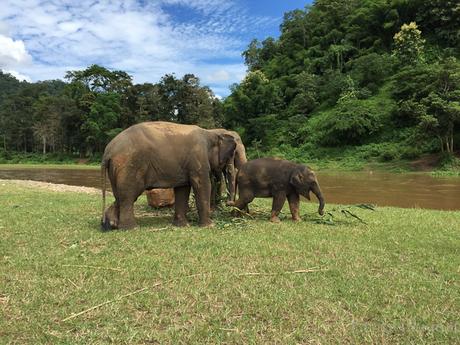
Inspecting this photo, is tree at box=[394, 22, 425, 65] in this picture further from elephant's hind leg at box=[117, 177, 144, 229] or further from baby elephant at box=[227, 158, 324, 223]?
elephant's hind leg at box=[117, 177, 144, 229]

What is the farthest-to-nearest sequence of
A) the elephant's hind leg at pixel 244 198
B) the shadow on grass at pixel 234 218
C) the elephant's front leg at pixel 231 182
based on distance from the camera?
the elephant's front leg at pixel 231 182 < the elephant's hind leg at pixel 244 198 < the shadow on grass at pixel 234 218

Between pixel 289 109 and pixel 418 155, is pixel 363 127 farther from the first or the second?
pixel 289 109

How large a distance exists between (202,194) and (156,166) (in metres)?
1.15

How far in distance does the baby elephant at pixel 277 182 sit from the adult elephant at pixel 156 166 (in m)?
1.17

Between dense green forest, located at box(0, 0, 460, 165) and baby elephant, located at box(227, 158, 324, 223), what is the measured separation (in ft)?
85.1

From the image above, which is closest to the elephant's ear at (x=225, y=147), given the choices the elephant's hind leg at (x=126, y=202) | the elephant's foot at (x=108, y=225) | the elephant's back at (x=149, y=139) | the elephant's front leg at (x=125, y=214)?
the elephant's back at (x=149, y=139)

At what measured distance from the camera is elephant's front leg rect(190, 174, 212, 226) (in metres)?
9.21

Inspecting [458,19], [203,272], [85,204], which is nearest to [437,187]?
[85,204]

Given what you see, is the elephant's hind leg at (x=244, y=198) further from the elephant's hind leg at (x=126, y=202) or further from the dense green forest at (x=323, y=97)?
the dense green forest at (x=323, y=97)

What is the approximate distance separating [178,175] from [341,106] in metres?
41.5

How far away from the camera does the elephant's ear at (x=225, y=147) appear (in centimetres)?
1001

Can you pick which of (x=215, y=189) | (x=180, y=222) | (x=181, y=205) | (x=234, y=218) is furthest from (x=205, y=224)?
(x=215, y=189)

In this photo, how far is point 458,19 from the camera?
51875 millimetres

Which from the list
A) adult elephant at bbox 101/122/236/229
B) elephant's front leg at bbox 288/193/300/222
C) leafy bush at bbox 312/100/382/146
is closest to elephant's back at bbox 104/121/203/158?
adult elephant at bbox 101/122/236/229
